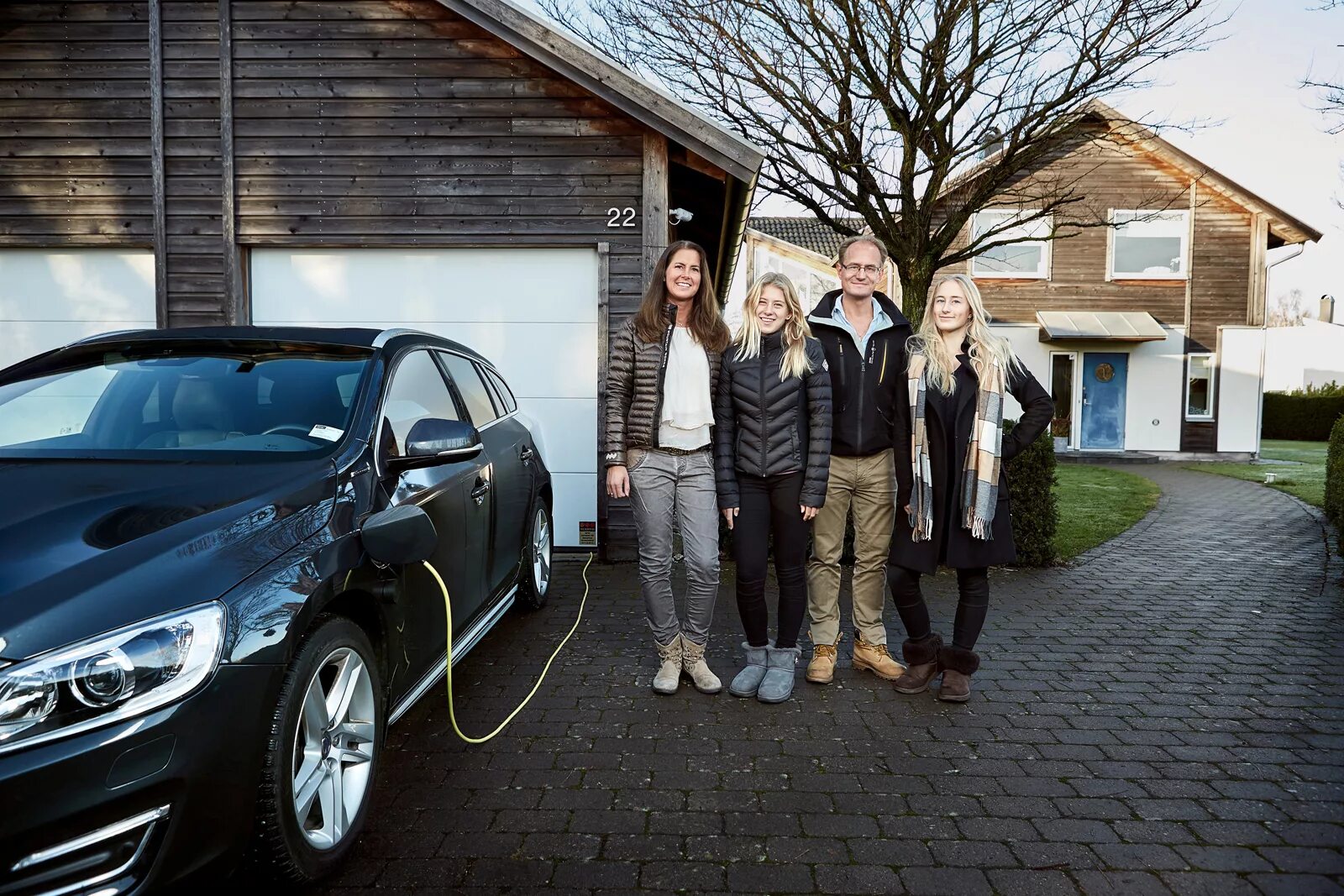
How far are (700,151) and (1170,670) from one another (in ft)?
15.4

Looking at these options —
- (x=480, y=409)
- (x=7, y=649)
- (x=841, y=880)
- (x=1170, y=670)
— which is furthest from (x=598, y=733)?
(x=1170, y=670)

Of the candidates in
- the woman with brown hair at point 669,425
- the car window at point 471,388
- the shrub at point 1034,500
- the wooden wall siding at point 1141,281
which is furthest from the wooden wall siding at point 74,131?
the wooden wall siding at point 1141,281

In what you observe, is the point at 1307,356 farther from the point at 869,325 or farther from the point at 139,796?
the point at 139,796

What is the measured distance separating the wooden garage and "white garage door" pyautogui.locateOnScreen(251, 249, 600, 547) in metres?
0.02

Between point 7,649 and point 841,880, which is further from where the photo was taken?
point 841,880

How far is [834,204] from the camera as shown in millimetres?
9805

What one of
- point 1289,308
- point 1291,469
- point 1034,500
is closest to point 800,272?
point 1291,469

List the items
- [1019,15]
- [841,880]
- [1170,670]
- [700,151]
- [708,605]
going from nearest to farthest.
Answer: [841,880] → [708,605] → [1170,670] → [700,151] → [1019,15]

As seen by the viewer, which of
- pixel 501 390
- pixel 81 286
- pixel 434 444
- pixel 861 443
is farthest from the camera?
pixel 81 286

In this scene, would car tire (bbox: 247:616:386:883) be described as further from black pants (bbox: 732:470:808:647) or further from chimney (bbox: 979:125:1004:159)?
chimney (bbox: 979:125:1004:159)

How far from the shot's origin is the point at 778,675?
4168 millimetres

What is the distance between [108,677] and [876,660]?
344 centimetres

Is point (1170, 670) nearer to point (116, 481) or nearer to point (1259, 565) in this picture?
point (1259, 565)

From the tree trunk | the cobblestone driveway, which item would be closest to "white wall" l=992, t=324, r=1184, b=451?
the tree trunk
